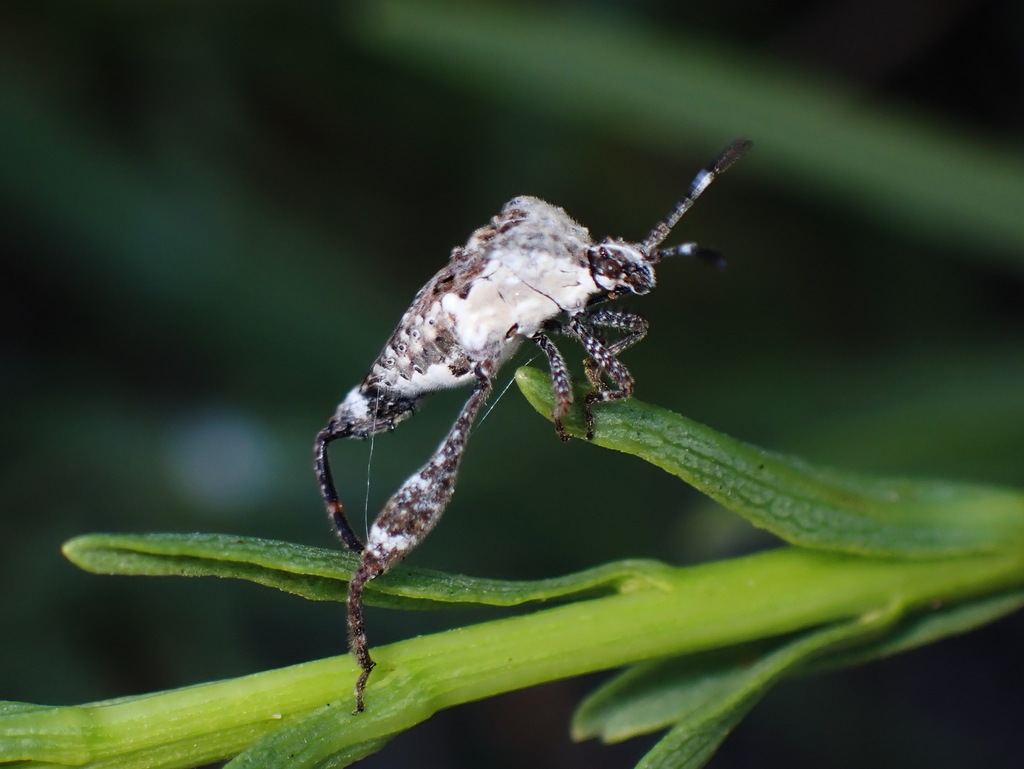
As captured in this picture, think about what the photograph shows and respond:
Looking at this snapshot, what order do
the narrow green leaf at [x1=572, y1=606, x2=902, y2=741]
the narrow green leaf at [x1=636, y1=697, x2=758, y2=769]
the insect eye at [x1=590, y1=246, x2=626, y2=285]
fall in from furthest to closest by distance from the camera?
the insect eye at [x1=590, y1=246, x2=626, y2=285] → the narrow green leaf at [x1=572, y1=606, x2=902, y2=741] → the narrow green leaf at [x1=636, y1=697, x2=758, y2=769]

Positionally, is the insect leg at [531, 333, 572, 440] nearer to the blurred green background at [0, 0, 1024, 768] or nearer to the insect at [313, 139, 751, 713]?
the insect at [313, 139, 751, 713]

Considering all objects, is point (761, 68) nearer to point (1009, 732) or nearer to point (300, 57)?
point (300, 57)

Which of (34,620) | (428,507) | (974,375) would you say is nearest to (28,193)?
(34,620)

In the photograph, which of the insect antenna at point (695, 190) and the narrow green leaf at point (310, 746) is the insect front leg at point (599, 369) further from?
the narrow green leaf at point (310, 746)

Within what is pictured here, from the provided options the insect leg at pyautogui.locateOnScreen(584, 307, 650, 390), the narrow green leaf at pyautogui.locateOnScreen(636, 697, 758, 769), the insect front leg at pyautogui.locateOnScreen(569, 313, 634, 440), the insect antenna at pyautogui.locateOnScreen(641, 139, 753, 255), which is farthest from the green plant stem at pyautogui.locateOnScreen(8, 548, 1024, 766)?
the insect antenna at pyautogui.locateOnScreen(641, 139, 753, 255)

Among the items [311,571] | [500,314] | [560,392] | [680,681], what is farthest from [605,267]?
[311,571]

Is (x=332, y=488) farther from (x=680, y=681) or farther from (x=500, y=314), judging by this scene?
(x=680, y=681)

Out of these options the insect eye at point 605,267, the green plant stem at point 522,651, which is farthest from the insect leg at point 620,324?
the green plant stem at point 522,651
